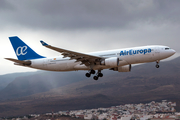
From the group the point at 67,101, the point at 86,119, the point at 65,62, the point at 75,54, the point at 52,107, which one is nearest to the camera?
the point at 75,54

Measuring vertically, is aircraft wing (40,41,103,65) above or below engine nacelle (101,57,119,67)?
above

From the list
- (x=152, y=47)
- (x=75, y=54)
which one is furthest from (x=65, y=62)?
(x=152, y=47)

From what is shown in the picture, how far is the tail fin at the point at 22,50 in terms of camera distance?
49375 millimetres

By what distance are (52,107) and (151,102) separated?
66981mm

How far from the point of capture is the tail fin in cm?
4938

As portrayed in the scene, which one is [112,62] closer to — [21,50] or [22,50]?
[22,50]

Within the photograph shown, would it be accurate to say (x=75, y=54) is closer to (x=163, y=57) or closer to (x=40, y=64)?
(x=40, y=64)

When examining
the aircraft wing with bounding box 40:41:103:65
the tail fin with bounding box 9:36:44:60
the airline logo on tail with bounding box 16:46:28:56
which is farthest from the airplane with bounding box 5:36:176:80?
the airline logo on tail with bounding box 16:46:28:56

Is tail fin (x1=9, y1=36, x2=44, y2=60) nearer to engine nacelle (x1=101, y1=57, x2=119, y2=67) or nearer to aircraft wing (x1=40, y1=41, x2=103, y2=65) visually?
aircraft wing (x1=40, y1=41, x2=103, y2=65)

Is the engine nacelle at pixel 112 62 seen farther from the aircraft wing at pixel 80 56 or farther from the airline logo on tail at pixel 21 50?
the airline logo on tail at pixel 21 50

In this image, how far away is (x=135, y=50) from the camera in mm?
43344

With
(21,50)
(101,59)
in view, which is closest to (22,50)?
(21,50)

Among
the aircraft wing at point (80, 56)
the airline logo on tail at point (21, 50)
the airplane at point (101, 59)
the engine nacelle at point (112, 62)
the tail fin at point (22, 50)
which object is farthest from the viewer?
the airline logo on tail at point (21, 50)

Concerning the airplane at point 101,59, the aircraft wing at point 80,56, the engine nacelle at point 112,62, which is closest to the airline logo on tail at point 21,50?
the airplane at point 101,59
